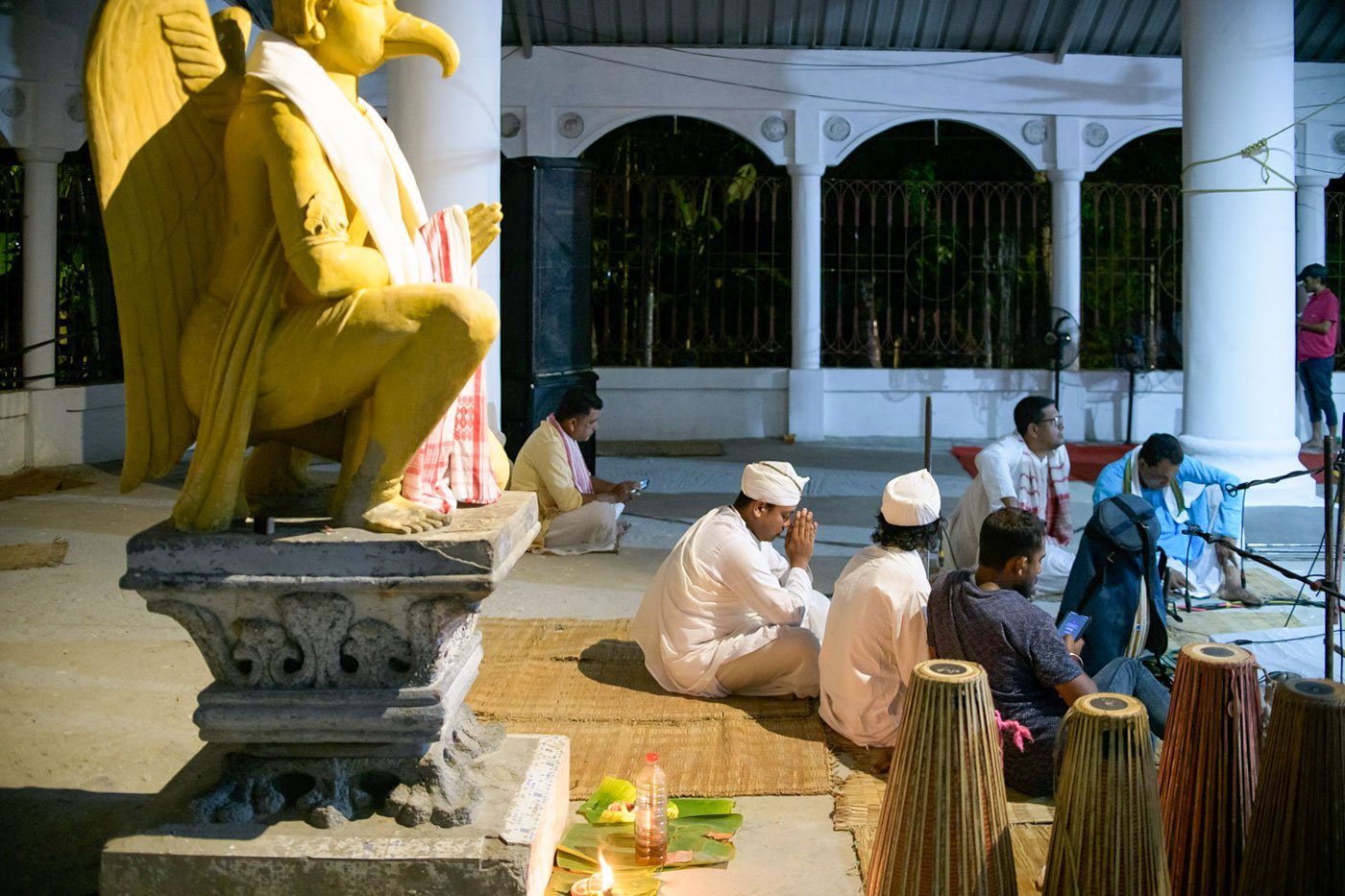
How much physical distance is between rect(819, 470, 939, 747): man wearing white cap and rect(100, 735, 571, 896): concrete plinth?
1.71 m

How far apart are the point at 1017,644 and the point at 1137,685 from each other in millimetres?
520

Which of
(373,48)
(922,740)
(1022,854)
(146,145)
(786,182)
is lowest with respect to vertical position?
(1022,854)

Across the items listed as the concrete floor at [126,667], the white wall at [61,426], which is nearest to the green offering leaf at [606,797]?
the concrete floor at [126,667]

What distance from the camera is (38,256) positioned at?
1036 centimetres

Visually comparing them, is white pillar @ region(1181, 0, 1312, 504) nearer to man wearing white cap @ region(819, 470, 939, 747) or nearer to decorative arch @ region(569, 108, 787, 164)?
decorative arch @ region(569, 108, 787, 164)

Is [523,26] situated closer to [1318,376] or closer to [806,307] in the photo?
[806,307]

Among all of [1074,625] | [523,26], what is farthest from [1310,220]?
[1074,625]

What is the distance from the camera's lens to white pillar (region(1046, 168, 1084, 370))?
12758 mm

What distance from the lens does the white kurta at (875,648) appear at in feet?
15.2

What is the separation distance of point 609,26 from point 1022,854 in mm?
9939

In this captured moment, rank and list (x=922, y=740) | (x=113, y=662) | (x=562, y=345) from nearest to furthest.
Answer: (x=922, y=740) < (x=113, y=662) < (x=562, y=345)

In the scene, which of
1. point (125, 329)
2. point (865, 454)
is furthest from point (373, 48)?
point (865, 454)

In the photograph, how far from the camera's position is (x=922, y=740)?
9.92ft

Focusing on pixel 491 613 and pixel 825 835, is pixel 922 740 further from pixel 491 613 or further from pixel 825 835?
pixel 491 613
